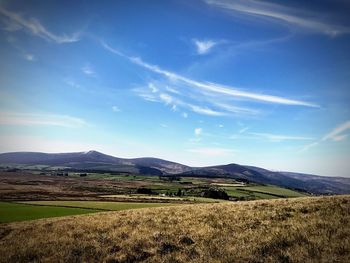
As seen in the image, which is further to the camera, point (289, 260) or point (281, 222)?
point (281, 222)

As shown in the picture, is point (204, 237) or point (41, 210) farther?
point (41, 210)

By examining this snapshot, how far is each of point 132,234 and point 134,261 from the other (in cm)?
468

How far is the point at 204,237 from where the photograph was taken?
60.3ft

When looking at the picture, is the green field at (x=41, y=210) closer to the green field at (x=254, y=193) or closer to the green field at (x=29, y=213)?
the green field at (x=29, y=213)

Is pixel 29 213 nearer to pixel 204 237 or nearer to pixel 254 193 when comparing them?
pixel 204 237

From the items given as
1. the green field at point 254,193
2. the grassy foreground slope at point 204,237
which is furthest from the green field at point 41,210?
the green field at point 254,193

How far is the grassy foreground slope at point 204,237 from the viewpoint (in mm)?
14742

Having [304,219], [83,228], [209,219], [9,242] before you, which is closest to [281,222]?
[304,219]

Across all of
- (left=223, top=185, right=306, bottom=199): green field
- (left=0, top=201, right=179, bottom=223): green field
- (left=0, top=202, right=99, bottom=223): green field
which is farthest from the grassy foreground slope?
(left=223, top=185, right=306, bottom=199): green field

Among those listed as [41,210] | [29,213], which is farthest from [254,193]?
[29,213]

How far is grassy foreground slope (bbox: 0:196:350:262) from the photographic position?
14.7 m

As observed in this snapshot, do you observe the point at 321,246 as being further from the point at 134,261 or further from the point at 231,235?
the point at 134,261

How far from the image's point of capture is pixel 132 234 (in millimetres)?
20688

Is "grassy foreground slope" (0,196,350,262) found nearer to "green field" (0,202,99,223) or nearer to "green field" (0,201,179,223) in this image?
"green field" (0,202,99,223)
